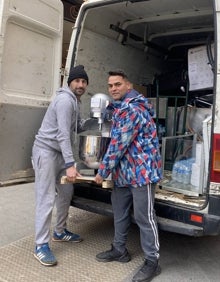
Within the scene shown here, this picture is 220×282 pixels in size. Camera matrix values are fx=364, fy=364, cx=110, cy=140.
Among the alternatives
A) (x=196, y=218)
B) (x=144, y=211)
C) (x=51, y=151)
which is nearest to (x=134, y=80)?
(x=51, y=151)

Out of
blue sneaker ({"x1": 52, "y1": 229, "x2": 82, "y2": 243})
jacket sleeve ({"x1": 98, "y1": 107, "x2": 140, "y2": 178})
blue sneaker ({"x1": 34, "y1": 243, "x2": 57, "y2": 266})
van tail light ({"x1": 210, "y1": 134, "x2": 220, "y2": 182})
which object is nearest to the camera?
van tail light ({"x1": 210, "y1": 134, "x2": 220, "y2": 182})

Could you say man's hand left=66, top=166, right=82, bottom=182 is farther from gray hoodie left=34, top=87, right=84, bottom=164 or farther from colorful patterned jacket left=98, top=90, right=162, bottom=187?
colorful patterned jacket left=98, top=90, right=162, bottom=187

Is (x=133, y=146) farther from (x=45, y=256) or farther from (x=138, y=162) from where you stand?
(x=45, y=256)

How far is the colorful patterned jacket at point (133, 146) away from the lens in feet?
9.17

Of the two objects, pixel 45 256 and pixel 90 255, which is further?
pixel 90 255

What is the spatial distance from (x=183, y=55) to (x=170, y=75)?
0.58m

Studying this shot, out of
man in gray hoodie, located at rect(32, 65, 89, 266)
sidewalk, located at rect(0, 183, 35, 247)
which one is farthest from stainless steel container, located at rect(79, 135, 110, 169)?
sidewalk, located at rect(0, 183, 35, 247)

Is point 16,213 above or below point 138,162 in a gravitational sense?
below

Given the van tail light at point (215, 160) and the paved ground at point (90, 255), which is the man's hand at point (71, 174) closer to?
the paved ground at point (90, 255)

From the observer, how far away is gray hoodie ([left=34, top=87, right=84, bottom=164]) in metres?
2.99

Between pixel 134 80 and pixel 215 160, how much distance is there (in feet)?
7.97

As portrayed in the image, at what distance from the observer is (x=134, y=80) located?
486 cm

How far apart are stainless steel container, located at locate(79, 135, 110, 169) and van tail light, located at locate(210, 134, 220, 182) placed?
3.01 ft

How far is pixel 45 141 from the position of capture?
10.3 ft
